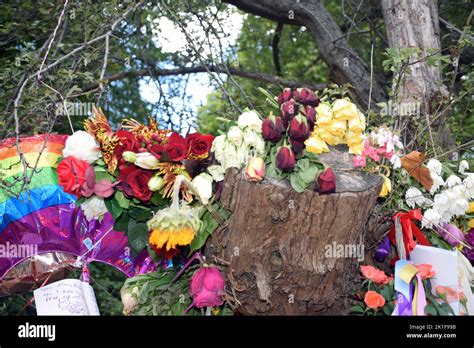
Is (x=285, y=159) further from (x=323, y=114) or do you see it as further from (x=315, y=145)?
(x=323, y=114)

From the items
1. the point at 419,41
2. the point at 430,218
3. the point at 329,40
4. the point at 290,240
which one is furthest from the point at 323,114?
the point at 329,40

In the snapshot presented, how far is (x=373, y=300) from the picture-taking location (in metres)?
2.82

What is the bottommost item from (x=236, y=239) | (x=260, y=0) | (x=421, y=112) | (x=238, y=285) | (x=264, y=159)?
(x=238, y=285)

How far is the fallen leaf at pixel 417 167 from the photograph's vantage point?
10.1ft

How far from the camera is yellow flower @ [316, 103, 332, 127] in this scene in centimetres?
279

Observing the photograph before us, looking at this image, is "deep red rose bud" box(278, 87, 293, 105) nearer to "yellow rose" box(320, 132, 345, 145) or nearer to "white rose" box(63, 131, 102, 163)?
"yellow rose" box(320, 132, 345, 145)

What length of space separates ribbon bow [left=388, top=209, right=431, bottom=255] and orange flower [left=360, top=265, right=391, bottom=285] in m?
0.16

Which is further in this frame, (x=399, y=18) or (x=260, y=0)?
(x=260, y=0)

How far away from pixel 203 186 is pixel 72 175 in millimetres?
539

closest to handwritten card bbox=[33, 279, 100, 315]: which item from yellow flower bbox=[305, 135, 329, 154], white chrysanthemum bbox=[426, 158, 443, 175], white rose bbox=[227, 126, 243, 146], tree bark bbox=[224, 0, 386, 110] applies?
white rose bbox=[227, 126, 243, 146]

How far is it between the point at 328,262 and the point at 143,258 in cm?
87
